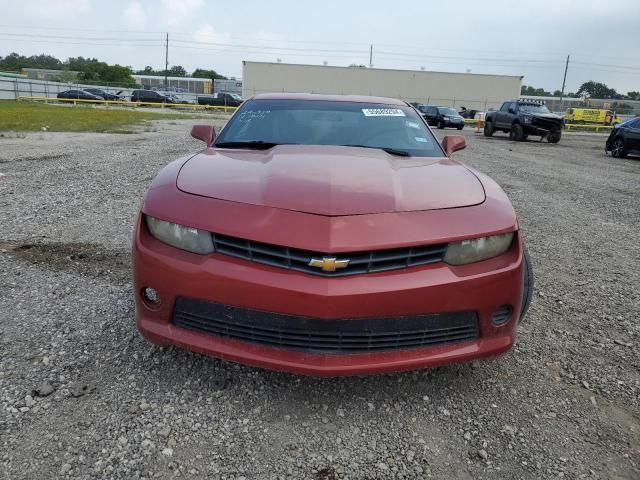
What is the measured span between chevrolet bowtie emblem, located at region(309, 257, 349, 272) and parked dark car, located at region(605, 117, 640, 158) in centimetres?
1582

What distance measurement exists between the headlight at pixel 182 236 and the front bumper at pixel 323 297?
3cm

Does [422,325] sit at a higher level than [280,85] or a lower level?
lower

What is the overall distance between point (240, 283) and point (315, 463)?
2.45ft

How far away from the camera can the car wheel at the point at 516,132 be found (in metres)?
20.5

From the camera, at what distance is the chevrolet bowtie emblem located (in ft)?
6.48

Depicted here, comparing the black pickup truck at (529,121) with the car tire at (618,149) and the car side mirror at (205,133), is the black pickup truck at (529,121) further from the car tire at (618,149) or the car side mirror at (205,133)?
the car side mirror at (205,133)

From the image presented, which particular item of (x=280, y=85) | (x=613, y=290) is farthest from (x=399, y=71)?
(x=613, y=290)

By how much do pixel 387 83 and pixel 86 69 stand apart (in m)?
63.4

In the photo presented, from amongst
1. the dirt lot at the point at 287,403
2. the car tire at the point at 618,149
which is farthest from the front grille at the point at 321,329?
the car tire at the point at 618,149

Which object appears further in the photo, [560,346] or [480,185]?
[560,346]

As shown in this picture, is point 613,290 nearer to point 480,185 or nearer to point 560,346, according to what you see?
point 560,346

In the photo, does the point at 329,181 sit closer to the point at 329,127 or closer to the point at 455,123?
the point at 329,127

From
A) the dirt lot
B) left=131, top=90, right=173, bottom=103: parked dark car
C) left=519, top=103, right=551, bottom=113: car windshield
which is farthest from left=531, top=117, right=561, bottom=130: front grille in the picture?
left=131, top=90, right=173, bottom=103: parked dark car

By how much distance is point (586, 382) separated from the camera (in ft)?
8.24
